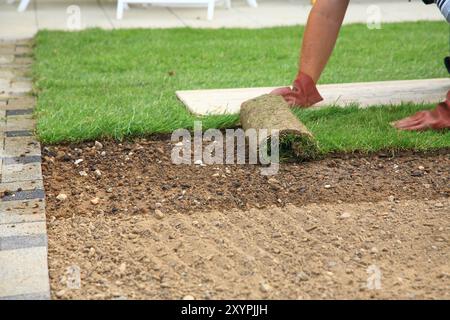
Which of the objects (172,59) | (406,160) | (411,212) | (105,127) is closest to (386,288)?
(411,212)

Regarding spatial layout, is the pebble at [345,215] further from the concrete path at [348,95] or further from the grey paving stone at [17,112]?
the grey paving stone at [17,112]

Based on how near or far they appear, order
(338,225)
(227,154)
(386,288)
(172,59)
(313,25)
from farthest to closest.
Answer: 1. (172,59)
2. (313,25)
3. (227,154)
4. (338,225)
5. (386,288)

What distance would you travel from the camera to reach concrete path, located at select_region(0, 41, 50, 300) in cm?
275

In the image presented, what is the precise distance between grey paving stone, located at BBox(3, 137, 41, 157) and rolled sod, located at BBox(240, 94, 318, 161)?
1.04 metres

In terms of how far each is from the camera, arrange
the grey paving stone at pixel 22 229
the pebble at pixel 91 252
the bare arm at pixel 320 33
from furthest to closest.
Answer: the bare arm at pixel 320 33 → the grey paving stone at pixel 22 229 → the pebble at pixel 91 252

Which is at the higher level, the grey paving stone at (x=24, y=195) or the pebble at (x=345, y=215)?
the grey paving stone at (x=24, y=195)

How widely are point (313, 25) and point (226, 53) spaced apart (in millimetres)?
1963

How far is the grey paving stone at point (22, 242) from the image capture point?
302cm

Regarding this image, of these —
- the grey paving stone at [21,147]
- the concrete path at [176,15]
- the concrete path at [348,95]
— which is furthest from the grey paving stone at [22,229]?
the concrete path at [176,15]

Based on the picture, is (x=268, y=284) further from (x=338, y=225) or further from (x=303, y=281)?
(x=338, y=225)

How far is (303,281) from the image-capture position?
109 inches

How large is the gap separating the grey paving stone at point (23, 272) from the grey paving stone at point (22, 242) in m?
0.03

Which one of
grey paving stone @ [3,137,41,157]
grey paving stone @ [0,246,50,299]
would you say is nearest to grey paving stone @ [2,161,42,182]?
grey paving stone @ [3,137,41,157]

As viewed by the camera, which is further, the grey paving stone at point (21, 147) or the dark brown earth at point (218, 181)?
the grey paving stone at point (21, 147)
